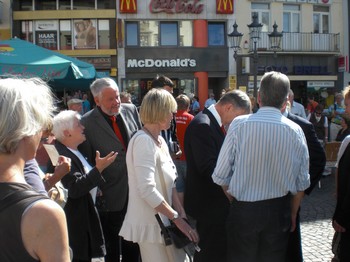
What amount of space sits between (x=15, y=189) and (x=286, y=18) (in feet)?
82.1

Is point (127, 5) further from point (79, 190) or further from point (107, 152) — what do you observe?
point (79, 190)

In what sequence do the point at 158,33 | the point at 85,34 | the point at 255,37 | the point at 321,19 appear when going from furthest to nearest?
the point at 321,19 → the point at 158,33 → the point at 85,34 → the point at 255,37

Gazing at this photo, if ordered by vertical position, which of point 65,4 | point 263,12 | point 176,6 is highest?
point 65,4

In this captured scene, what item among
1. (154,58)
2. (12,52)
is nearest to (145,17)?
(154,58)

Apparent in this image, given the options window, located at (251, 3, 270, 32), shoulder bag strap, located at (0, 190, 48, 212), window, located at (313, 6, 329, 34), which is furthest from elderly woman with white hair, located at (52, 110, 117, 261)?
window, located at (313, 6, 329, 34)

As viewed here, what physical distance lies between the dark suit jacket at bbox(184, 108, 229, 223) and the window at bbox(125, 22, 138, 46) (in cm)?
2013

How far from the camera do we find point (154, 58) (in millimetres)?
22984

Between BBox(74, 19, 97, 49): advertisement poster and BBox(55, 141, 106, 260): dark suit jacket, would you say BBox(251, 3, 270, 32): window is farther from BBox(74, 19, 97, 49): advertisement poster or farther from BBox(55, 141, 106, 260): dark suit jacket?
BBox(55, 141, 106, 260): dark suit jacket

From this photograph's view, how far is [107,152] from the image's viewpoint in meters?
3.90

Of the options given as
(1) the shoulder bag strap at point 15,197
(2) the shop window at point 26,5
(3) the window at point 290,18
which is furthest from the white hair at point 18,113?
(3) the window at point 290,18

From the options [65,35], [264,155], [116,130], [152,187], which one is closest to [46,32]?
[65,35]

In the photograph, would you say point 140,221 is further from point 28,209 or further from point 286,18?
point 286,18

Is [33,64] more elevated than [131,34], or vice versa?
[131,34]

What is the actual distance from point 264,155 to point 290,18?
919 inches
